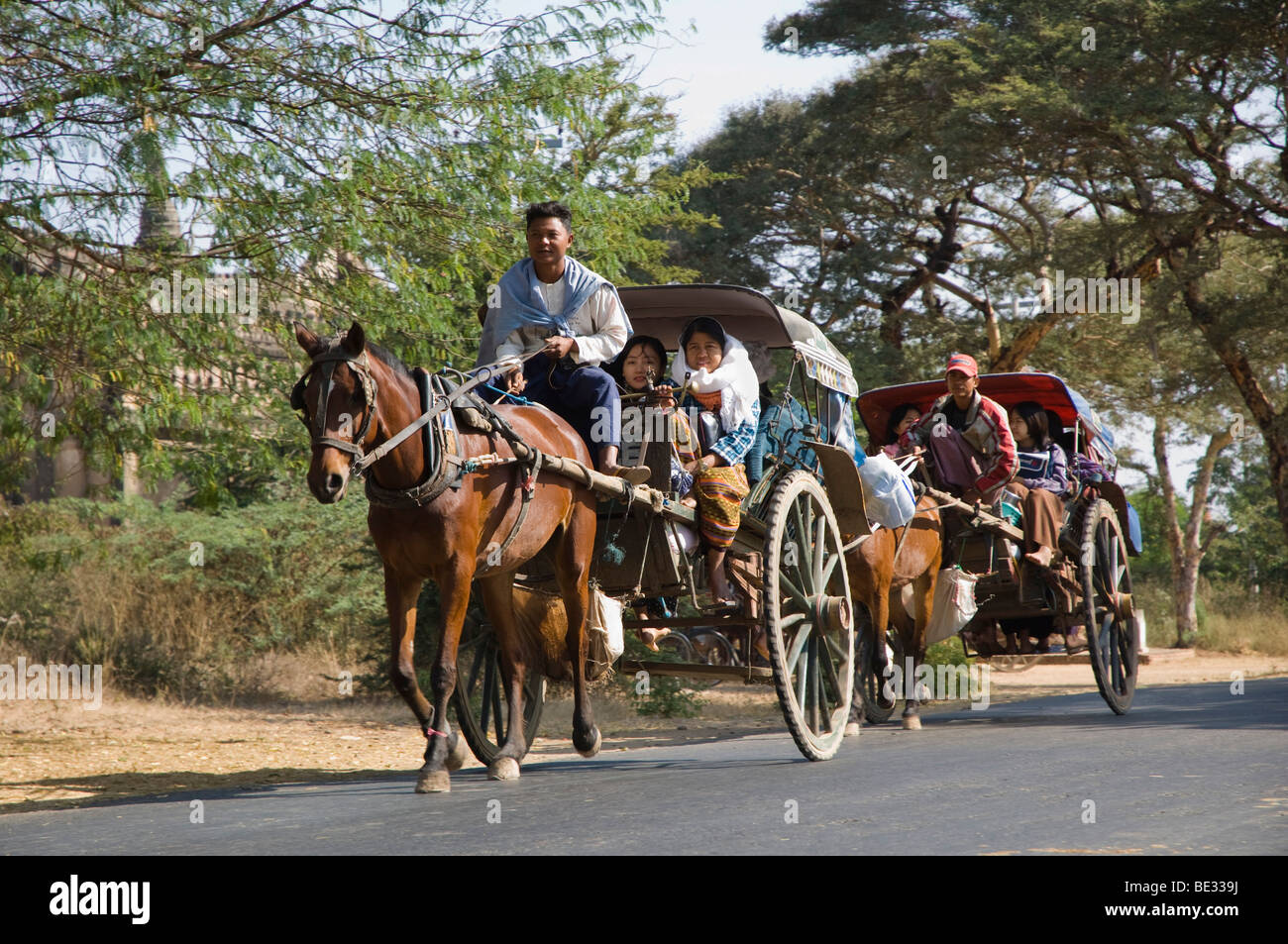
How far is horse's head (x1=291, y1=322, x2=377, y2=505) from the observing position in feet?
19.6

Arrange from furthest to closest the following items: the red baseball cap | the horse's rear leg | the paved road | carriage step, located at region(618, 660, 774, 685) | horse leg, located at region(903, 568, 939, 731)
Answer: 1. horse leg, located at region(903, 568, 939, 731)
2. the red baseball cap
3. carriage step, located at region(618, 660, 774, 685)
4. the horse's rear leg
5. the paved road

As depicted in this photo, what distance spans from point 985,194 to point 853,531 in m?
16.8

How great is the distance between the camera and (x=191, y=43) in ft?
32.0

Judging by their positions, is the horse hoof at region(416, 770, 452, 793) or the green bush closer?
the horse hoof at region(416, 770, 452, 793)

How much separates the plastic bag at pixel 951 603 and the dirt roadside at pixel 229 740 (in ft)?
6.97

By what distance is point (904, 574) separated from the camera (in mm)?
10750

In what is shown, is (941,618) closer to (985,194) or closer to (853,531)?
(853,531)

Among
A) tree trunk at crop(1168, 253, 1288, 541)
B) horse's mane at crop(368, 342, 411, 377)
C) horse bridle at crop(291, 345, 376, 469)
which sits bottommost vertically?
horse bridle at crop(291, 345, 376, 469)

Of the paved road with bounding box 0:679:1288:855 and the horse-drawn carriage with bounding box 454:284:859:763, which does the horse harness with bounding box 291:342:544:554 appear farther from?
the paved road with bounding box 0:679:1288:855

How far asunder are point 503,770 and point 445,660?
1294 mm

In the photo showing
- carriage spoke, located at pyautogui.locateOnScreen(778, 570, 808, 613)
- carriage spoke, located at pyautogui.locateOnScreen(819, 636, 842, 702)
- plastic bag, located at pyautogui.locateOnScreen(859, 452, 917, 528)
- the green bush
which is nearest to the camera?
carriage spoke, located at pyautogui.locateOnScreen(778, 570, 808, 613)

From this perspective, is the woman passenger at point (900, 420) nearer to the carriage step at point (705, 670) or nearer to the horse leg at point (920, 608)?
the horse leg at point (920, 608)

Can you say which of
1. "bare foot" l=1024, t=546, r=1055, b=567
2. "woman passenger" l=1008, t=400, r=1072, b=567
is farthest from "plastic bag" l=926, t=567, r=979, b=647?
"woman passenger" l=1008, t=400, r=1072, b=567

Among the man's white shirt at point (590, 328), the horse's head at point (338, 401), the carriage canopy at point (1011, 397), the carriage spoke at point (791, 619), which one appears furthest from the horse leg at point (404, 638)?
the carriage canopy at point (1011, 397)
